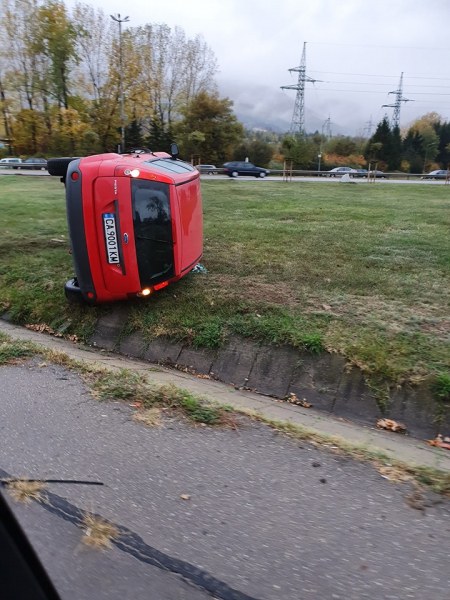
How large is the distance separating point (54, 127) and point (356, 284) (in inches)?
1980

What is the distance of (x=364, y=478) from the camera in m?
3.04

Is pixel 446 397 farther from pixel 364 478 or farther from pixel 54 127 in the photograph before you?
pixel 54 127

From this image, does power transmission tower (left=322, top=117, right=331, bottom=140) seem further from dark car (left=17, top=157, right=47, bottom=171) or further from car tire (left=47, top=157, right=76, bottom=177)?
car tire (left=47, top=157, right=76, bottom=177)

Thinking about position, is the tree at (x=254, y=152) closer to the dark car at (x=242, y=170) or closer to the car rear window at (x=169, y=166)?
the dark car at (x=242, y=170)

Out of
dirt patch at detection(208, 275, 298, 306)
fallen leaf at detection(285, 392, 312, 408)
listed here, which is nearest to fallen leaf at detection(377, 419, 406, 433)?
fallen leaf at detection(285, 392, 312, 408)

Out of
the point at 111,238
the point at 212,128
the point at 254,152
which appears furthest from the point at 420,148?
the point at 111,238

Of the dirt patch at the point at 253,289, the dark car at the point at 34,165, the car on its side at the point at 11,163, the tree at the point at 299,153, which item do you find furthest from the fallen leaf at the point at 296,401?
the tree at the point at 299,153

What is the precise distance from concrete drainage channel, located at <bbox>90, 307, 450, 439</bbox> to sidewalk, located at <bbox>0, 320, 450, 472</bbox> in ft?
0.40

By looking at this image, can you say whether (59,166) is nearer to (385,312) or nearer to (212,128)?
(385,312)

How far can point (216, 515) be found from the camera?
2.67m

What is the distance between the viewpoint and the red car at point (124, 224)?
5.36 m

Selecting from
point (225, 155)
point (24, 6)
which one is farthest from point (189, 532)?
point (24, 6)

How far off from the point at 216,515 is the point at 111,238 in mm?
3543

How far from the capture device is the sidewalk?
3.65 metres
